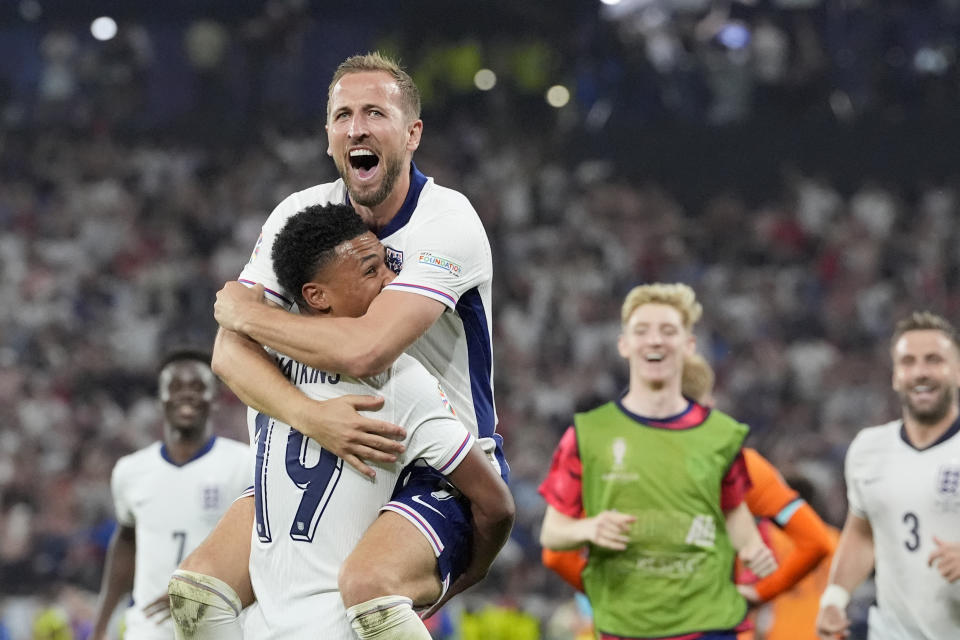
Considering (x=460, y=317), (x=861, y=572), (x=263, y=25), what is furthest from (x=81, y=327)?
(x=460, y=317)

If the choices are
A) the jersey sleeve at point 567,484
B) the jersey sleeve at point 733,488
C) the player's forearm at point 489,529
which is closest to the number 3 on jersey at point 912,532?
the jersey sleeve at point 733,488

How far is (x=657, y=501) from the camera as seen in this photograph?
5914 mm

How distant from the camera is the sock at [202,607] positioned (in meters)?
3.62

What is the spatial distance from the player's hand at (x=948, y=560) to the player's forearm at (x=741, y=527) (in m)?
0.74

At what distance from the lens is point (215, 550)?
12.4 ft

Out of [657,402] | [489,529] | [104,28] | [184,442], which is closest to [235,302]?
[489,529]

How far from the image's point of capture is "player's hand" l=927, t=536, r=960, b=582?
5.57 metres

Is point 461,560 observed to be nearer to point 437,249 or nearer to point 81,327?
point 437,249

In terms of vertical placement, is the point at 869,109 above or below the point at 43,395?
above

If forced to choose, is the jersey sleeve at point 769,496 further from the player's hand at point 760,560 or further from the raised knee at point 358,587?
the raised knee at point 358,587

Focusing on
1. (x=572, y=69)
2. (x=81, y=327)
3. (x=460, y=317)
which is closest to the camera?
(x=460, y=317)

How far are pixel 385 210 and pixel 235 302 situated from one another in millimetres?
549

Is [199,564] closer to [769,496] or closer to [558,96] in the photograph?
[769,496]

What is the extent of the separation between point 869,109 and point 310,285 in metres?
13.2
